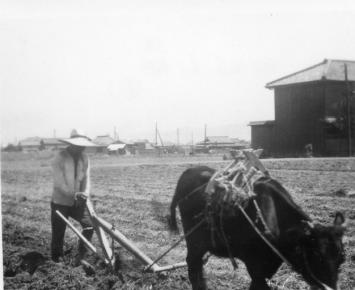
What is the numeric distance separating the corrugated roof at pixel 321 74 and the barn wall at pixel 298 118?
585 mm

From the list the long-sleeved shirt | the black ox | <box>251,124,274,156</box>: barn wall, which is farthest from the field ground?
<box>251,124,274,156</box>: barn wall

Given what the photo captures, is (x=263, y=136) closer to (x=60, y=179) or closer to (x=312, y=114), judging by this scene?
(x=312, y=114)

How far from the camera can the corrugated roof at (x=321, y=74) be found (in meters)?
31.7

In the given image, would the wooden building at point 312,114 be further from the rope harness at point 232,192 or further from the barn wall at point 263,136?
the rope harness at point 232,192

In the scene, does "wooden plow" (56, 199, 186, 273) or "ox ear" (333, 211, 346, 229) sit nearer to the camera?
"ox ear" (333, 211, 346, 229)

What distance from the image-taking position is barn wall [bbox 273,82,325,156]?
31141 millimetres

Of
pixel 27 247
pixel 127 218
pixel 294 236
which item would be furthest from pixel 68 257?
pixel 294 236

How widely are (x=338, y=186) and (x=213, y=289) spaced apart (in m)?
9.44

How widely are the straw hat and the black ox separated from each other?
163cm

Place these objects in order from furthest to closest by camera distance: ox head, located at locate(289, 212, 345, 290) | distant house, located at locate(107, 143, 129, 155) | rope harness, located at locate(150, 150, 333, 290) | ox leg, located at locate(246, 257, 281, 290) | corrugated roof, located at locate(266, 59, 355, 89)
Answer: distant house, located at locate(107, 143, 129, 155)
corrugated roof, located at locate(266, 59, 355, 89)
rope harness, located at locate(150, 150, 333, 290)
ox leg, located at locate(246, 257, 281, 290)
ox head, located at locate(289, 212, 345, 290)

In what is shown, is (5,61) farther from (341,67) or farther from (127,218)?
(341,67)

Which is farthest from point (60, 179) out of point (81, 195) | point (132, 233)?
point (132, 233)

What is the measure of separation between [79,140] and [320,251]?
3.83 m

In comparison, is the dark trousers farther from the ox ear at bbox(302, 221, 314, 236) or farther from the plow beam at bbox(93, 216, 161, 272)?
the ox ear at bbox(302, 221, 314, 236)
